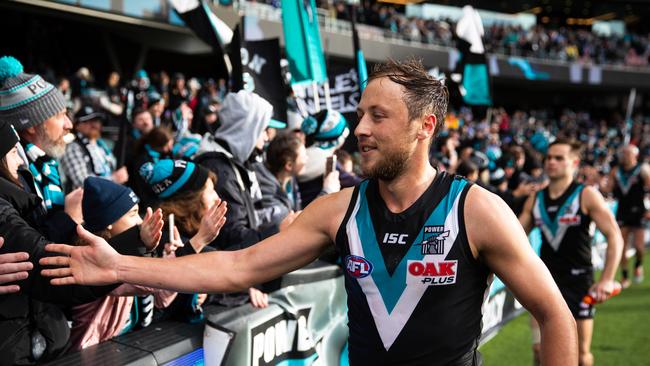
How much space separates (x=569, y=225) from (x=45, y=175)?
13.5 feet

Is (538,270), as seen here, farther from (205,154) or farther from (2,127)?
(205,154)

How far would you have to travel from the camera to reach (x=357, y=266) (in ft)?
7.24

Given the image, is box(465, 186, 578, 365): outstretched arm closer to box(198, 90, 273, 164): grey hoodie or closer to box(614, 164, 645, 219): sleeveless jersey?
box(198, 90, 273, 164): grey hoodie

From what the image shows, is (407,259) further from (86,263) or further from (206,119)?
(206,119)

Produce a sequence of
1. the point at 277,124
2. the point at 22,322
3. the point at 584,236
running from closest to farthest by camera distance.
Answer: the point at 22,322
the point at 584,236
the point at 277,124

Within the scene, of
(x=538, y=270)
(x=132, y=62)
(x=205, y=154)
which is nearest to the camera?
(x=538, y=270)

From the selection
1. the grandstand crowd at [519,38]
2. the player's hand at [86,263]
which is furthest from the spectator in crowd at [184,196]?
the grandstand crowd at [519,38]

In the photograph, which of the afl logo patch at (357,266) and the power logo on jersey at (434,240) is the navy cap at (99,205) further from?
the power logo on jersey at (434,240)

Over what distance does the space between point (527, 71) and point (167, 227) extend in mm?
31712

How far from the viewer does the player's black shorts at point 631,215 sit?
10.7 metres

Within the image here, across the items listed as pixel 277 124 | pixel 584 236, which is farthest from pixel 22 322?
pixel 584 236

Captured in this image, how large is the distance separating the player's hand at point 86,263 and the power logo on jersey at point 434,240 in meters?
1.04

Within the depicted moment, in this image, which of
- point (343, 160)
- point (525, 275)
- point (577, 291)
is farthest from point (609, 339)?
point (525, 275)

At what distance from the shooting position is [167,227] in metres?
3.14
